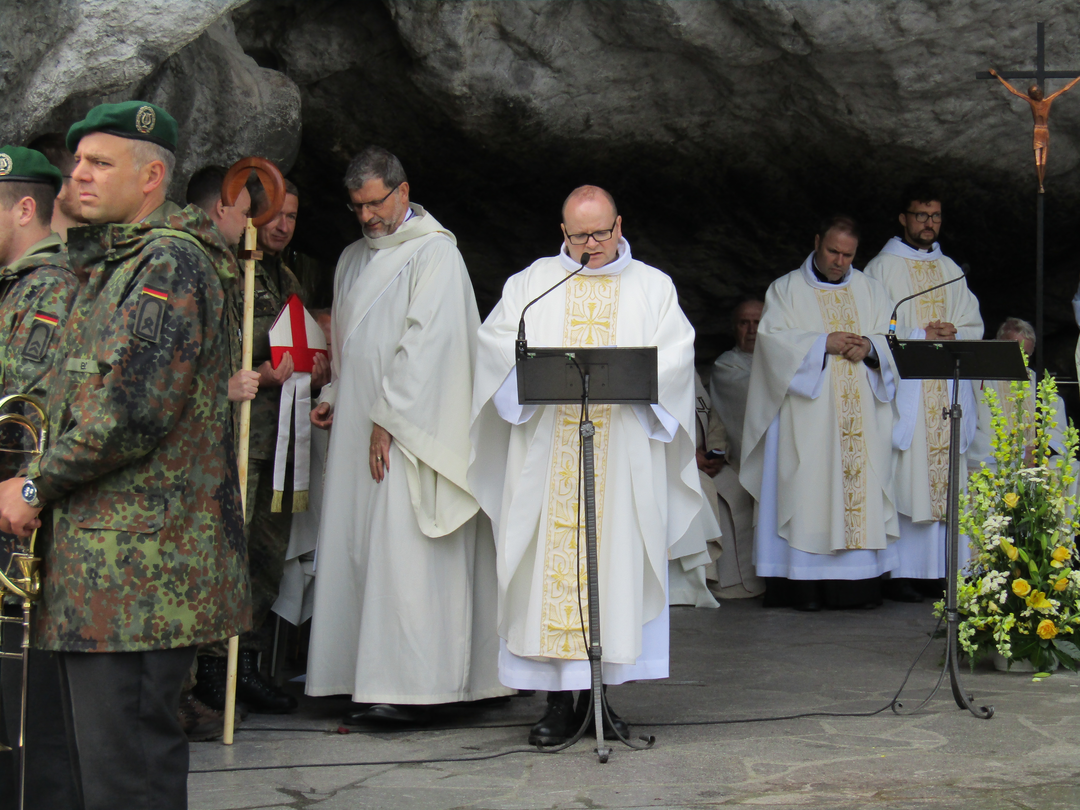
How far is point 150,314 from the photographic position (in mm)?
2652

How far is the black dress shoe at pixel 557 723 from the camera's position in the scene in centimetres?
429

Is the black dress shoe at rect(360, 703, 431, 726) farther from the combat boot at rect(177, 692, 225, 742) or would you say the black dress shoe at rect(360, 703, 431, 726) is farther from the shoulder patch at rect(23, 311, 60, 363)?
the shoulder patch at rect(23, 311, 60, 363)

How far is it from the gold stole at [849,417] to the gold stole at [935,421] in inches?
19.4

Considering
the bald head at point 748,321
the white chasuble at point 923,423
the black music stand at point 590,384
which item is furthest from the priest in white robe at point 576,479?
the bald head at point 748,321

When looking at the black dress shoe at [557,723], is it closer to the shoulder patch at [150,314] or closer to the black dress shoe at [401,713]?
the black dress shoe at [401,713]

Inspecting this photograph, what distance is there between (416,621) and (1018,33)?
14.7ft

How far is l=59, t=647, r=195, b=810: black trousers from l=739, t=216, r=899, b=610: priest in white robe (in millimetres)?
5064

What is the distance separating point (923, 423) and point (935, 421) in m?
0.10

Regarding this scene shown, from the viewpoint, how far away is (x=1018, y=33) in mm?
A: 6477

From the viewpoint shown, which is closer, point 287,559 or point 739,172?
point 287,559

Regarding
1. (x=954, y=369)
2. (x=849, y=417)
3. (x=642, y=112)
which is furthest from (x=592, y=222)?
(x=849, y=417)

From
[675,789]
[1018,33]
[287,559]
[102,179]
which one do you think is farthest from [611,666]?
[1018,33]

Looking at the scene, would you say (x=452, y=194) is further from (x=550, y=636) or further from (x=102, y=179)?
(x=102, y=179)

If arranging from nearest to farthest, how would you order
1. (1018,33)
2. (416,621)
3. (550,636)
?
(550,636) → (416,621) → (1018,33)
